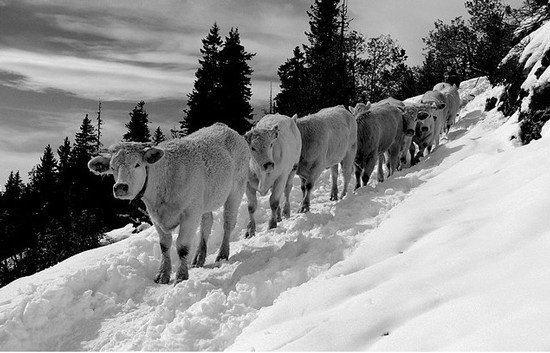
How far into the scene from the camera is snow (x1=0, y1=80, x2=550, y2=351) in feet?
11.8

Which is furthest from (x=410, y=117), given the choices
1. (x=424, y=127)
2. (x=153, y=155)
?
(x=153, y=155)

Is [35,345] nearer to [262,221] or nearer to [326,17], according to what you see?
[262,221]

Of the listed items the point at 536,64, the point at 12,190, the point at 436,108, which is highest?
the point at 536,64

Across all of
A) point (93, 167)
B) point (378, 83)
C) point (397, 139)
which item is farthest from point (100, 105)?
point (93, 167)

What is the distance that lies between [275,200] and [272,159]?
0.88 metres

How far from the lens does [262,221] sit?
34.9ft

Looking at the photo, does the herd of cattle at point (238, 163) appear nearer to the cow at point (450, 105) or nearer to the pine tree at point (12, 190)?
the cow at point (450, 105)

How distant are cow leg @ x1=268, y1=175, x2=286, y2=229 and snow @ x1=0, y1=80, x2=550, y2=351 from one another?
2.79 feet

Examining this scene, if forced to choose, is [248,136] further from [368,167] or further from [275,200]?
[368,167]

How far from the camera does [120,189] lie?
21.1 ft

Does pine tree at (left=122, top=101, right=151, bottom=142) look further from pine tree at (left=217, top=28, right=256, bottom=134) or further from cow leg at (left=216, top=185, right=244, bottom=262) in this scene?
cow leg at (left=216, top=185, right=244, bottom=262)

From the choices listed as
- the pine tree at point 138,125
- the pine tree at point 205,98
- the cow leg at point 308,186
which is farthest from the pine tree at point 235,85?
Result: the cow leg at point 308,186

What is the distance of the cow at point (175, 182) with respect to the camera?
674cm

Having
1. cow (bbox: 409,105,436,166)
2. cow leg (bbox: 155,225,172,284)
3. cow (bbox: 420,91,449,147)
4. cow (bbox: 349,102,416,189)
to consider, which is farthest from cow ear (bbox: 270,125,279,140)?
cow (bbox: 420,91,449,147)
